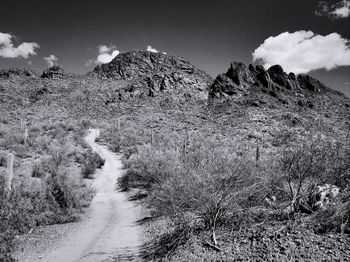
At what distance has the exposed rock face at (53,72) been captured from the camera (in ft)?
229

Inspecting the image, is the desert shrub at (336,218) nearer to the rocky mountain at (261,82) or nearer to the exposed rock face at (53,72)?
the rocky mountain at (261,82)

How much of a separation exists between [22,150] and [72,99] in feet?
131

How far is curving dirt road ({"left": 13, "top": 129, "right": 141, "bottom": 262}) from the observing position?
579 centimetres

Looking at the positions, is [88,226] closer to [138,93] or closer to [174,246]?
[174,246]

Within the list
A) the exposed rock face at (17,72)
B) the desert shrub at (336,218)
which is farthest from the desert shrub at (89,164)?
the exposed rock face at (17,72)

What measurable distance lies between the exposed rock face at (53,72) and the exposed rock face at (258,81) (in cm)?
3990

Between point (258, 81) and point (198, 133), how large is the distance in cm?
4236

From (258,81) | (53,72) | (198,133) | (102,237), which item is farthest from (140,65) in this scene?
(102,237)

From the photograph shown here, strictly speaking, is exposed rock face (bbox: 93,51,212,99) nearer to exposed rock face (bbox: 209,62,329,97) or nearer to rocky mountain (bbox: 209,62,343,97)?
exposed rock face (bbox: 209,62,329,97)

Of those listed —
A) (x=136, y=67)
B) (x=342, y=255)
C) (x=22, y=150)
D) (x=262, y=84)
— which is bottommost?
(x=342, y=255)

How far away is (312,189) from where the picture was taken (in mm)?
5523

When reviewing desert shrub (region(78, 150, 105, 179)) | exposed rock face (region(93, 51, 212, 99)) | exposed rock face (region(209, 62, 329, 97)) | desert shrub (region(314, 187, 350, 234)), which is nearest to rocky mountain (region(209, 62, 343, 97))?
exposed rock face (region(209, 62, 329, 97))

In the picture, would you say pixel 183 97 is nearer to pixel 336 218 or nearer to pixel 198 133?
pixel 198 133

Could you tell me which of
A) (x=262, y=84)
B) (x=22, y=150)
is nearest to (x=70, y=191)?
(x=22, y=150)
